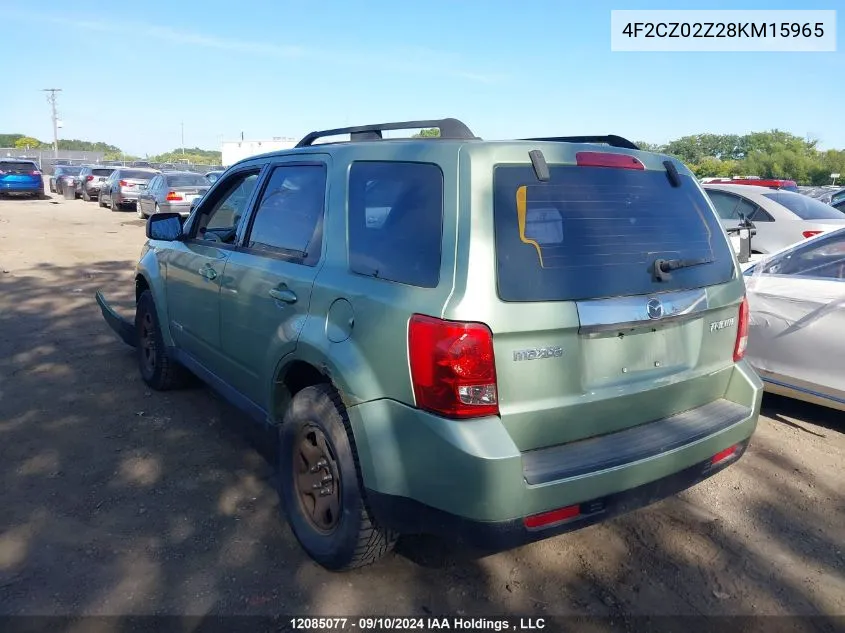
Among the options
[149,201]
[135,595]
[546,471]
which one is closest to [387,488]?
[546,471]

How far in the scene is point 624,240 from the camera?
277 centimetres

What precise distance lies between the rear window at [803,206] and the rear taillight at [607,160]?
8005 millimetres

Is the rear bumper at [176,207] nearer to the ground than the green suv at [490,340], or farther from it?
farther from it

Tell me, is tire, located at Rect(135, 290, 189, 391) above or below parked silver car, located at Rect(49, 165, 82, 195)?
below

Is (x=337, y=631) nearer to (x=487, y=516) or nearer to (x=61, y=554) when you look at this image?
(x=487, y=516)

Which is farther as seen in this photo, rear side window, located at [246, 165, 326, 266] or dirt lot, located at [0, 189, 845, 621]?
rear side window, located at [246, 165, 326, 266]

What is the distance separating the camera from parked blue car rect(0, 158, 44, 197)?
29.8 meters

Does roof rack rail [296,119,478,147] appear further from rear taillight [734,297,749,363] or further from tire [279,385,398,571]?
rear taillight [734,297,749,363]

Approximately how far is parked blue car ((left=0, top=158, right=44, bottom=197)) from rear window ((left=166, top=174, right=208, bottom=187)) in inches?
611

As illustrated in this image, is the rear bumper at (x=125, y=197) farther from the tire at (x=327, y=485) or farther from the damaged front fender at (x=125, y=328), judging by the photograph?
the tire at (x=327, y=485)

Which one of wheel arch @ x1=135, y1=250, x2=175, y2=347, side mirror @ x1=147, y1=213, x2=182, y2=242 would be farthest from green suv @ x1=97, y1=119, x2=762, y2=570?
wheel arch @ x1=135, y1=250, x2=175, y2=347

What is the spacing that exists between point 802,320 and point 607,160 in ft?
8.50

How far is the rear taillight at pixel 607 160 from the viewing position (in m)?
2.73

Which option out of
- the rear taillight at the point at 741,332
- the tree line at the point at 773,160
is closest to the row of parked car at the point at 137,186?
the rear taillight at the point at 741,332
